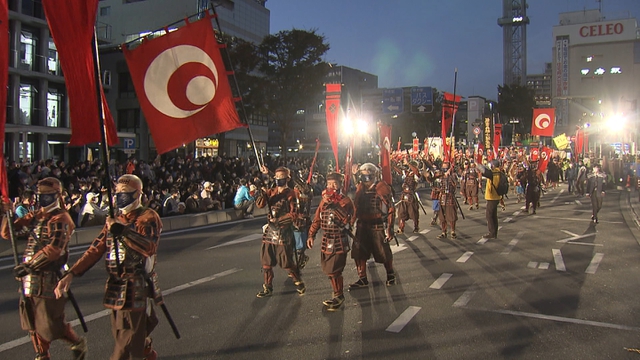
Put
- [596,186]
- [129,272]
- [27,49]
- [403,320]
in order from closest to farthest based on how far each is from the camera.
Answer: [129,272] → [403,320] → [596,186] → [27,49]

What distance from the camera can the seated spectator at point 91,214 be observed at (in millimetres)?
12383

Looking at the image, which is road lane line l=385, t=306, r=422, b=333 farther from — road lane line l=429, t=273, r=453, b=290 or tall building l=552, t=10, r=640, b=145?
tall building l=552, t=10, r=640, b=145

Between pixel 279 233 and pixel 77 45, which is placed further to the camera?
pixel 279 233

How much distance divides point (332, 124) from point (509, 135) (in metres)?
71.0

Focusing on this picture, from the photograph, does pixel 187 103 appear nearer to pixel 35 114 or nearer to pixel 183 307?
pixel 183 307

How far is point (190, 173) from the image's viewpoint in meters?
20.2

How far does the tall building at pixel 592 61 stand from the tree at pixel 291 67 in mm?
41153

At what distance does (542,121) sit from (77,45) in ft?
81.8

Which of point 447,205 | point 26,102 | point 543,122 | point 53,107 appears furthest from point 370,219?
point 53,107

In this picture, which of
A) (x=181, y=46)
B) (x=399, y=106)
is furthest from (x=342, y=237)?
(x=399, y=106)

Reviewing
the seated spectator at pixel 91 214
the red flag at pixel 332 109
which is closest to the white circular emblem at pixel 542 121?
the red flag at pixel 332 109

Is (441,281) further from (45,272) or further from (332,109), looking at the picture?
(332,109)

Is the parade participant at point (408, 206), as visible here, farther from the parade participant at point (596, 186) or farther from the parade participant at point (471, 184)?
the parade participant at point (471, 184)

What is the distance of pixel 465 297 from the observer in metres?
6.83
